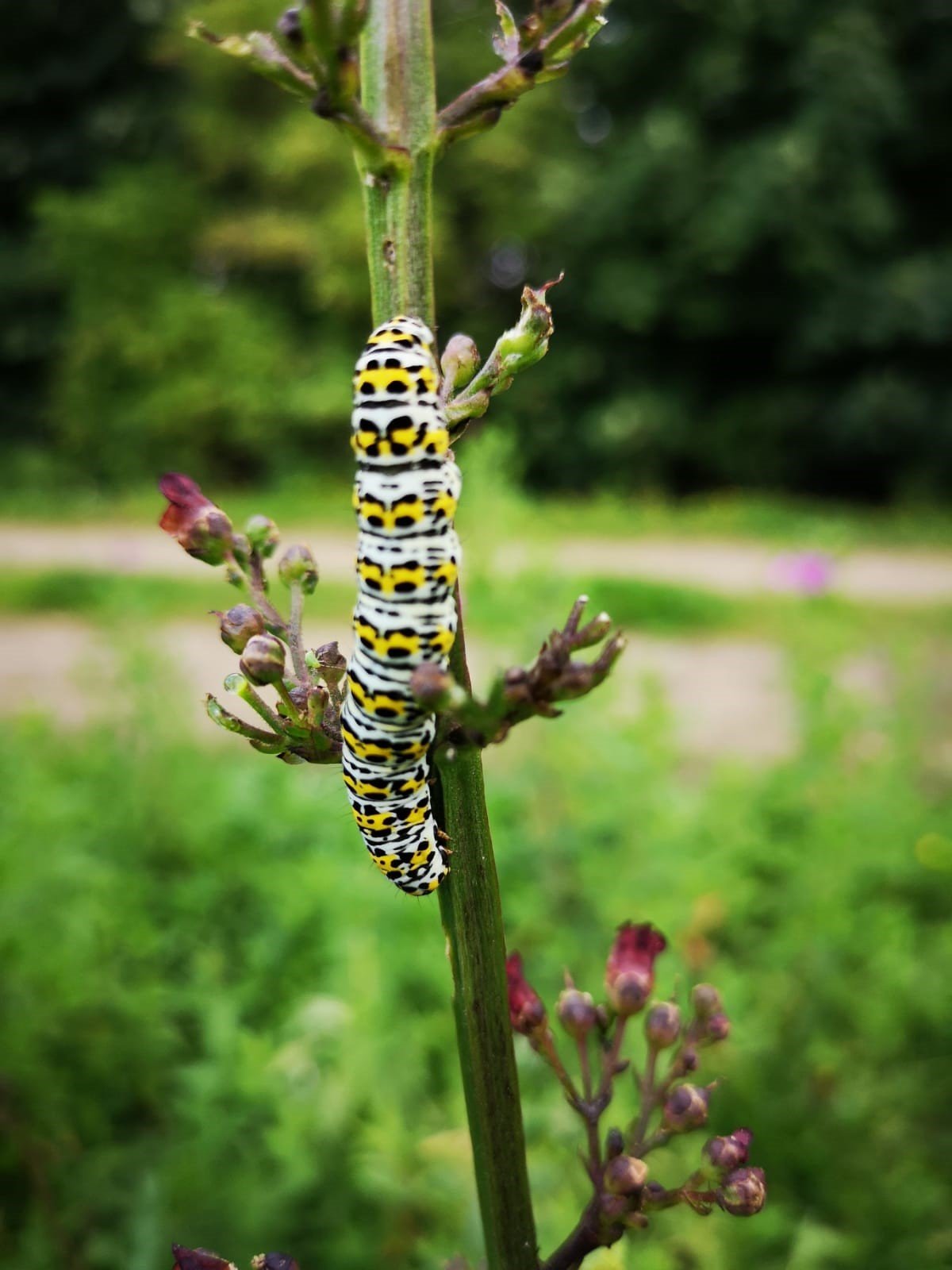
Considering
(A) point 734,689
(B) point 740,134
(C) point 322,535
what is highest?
(B) point 740,134

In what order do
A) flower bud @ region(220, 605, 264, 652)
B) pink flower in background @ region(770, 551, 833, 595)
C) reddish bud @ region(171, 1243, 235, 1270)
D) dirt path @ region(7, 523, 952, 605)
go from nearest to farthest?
reddish bud @ region(171, 1243, 235, 1270) → flower bud @ region(220, 605, 264, 652) → pink flower in background @ region(770, 551, 833, 595) → dirt path @ region(7, 523, 952, 605)

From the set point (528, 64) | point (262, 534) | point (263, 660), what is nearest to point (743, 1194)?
point (263, 660)

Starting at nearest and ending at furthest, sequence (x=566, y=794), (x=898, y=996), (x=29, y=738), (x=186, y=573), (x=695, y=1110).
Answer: (x=695, y=1110)
(x=898, y=996)
(x=566, y=794)
(x=29, y=738)
(x=186, y=573)

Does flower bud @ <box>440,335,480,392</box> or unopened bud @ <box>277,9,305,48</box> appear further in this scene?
flower bud @ <box>440,335,480,392</box>

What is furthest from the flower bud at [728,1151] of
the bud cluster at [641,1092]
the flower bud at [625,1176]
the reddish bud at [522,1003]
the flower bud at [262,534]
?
the flower bud at [262,534]

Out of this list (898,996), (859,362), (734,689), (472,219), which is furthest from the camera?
(472,219)

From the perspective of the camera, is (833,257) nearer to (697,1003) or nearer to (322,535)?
(322,535)

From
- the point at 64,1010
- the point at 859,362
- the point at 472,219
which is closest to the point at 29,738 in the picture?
the point at 64,1010

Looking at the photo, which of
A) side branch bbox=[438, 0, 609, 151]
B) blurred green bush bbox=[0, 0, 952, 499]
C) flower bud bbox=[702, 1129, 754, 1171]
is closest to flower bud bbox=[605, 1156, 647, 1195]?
flower bud bbox=[702, 1129, 754, 1171]

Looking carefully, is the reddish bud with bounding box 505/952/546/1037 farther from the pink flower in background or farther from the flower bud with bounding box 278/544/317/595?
the pink flower in background

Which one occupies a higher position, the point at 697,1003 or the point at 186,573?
the point at 186,573
